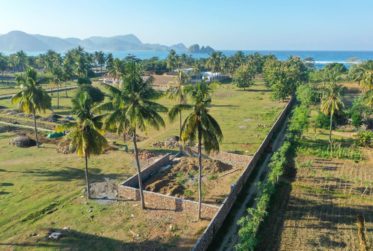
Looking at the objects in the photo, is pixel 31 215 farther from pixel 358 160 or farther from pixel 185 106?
pixel 358 160

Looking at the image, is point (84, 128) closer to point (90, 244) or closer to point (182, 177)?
point (90, 244)

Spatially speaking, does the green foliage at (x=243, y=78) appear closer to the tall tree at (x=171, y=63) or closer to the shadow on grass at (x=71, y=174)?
the tall tree at (x=171, y=63)

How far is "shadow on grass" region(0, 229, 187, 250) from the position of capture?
22.8m

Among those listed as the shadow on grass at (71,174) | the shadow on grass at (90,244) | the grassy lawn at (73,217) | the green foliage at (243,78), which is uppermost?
the green foliage at (243,78)

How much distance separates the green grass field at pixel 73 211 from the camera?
2372 cm

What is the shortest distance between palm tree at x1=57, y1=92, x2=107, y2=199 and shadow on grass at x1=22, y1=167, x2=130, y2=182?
26.4 feet

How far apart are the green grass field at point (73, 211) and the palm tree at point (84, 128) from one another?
576cm

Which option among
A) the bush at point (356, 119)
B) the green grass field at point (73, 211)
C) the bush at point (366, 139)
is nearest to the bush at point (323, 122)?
the bush at point (356, 119)

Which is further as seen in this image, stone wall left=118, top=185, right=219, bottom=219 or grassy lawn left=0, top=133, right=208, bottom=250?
stone wall left=118, top=185, right=219, bottom=219

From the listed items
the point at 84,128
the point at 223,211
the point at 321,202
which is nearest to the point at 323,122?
the point at 321,202

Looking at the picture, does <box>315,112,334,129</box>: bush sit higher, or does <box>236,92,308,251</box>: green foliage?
<box>315,112,334,129</box>: bush

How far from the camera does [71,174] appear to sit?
36.6 metres

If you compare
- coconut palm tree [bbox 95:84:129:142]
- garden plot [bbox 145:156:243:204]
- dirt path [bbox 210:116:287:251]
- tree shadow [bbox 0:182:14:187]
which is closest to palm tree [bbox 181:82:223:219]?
coconut palm tree [bbox 95:84:129:142]

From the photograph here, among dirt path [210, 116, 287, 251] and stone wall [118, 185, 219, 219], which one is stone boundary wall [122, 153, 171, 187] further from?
dirt path [210, 116, 287, 251]
